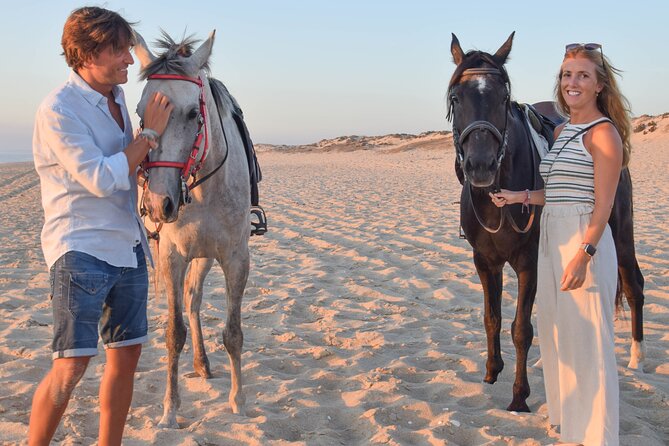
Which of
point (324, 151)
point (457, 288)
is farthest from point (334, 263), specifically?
point (324, 151)

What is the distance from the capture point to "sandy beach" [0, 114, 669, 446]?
342 centimetres

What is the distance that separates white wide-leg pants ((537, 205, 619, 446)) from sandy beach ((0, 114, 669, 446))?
363 millimetres

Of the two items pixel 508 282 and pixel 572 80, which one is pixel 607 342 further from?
pixel 508 282

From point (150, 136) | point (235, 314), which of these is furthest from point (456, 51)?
point (235, 314)

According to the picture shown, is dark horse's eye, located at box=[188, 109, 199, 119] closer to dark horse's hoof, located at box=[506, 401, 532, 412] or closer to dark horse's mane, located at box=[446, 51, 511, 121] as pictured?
dark horse's mane, located at box=[446, 51, 511, 121]

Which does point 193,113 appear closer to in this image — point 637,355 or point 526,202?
point 526,202

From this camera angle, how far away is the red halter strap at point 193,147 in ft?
8.95

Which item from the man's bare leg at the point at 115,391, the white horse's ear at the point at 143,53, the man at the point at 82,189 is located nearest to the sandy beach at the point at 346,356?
the man's bare leg at the point at 115,391

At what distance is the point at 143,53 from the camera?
2.99 m

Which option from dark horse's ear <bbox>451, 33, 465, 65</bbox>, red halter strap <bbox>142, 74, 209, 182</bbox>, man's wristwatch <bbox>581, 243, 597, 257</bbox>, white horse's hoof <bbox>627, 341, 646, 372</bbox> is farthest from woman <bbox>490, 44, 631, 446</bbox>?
red halter strap <bbox>142, 74, 209, 182</bbox>

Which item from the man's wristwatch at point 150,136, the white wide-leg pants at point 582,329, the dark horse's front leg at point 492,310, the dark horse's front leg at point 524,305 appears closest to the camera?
the man's wristwatch at point 150,136

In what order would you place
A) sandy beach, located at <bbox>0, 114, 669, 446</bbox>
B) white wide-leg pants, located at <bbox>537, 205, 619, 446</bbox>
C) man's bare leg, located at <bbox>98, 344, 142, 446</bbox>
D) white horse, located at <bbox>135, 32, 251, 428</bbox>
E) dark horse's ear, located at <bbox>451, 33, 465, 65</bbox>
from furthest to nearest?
dark horse's ear, located at <bbox>451, 33, 465, 65</bbox>, sandy beach, located at <bbox>0, 114, 669, 446</bbox>, white wide-leg pants, located at <bbox>537, 205, 619, 446</bbox>, white horse, located at <bbox>135, 32, 251, 428</bbox>, man's bare leg, located at <bbox>98, 344, 142, 446</bbox>

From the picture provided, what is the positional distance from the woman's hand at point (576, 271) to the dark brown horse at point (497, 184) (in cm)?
61

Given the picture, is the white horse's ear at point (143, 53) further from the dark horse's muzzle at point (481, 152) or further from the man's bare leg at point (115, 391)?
the dark horse's muzzle at point (481, 152)
